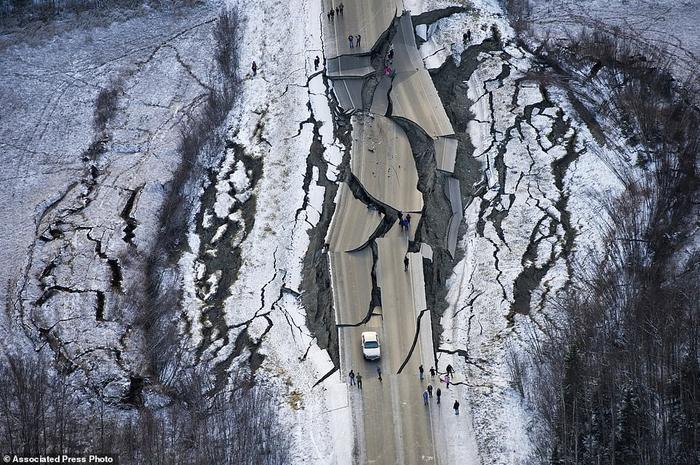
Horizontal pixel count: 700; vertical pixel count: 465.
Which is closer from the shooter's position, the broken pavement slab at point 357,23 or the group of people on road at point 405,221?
the group of people on road at point 405,221

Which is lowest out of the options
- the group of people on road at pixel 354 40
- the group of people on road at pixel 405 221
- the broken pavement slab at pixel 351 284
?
the broken pavement slab at pixel 351 284

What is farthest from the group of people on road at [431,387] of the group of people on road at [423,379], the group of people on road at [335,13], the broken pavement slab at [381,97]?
the group of people on road at [335,13]

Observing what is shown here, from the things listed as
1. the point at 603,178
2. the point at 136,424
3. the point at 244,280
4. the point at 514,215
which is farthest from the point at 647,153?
the point at 136,424

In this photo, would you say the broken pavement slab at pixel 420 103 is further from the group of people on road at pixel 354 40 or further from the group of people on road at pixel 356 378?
the group of people on road at pixel 356 378

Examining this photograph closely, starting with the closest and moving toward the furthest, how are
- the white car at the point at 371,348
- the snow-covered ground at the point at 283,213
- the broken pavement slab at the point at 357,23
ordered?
the snow-covered ground at the point at 283,213 < the white car at the point at 371,348 < the broken pavement slab at the point at 357,23

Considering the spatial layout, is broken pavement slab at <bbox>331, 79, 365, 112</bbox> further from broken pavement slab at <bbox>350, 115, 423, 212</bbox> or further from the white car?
the white car

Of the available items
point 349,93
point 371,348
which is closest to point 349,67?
point 349,93

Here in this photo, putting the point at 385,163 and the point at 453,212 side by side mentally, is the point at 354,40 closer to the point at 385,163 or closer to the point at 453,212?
the point at 385,163
